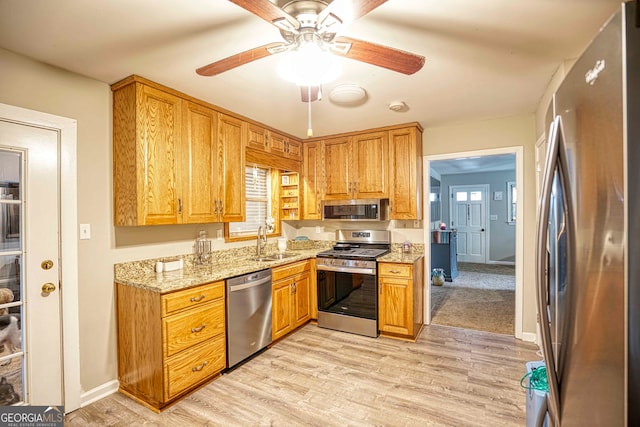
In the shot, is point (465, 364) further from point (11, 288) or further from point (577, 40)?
point (11, 288)

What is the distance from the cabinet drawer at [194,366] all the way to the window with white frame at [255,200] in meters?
1.40

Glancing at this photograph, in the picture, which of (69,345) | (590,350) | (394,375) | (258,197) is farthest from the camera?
(258,197)

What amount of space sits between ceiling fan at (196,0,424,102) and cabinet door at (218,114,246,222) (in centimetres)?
128

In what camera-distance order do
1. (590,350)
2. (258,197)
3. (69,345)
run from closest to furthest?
(590,350)
(69,345)
(258,197)

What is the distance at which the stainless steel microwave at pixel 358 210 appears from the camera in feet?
12.1

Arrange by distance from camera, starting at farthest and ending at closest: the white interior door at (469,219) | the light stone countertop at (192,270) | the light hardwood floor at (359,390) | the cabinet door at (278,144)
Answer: the white interior door at (469,219)
the cabinet door at (278,144)
the light stone countertop at (192,270)
the light hardwood floor at (359,390)

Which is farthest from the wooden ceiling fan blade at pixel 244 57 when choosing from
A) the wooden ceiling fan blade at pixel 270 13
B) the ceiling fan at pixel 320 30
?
the wooden ceiling fan blade at pixel 270 13

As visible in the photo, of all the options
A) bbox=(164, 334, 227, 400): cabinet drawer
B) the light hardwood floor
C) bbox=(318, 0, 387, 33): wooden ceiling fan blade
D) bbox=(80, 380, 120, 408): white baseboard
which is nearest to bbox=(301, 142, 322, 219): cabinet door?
the light hardwood floor

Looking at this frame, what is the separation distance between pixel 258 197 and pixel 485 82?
278 centimetres

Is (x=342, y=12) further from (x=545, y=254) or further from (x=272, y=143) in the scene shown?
(x=272, y=143)

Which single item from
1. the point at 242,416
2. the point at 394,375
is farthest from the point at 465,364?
the point at 242,416

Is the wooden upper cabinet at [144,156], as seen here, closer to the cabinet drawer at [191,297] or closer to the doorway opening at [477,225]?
the cabinet drawer at [191,297]

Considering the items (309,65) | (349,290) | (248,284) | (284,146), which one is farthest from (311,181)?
(309,65)

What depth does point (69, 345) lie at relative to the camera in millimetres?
2164
